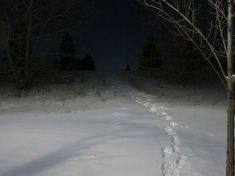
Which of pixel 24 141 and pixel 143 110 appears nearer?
pixel 24 141

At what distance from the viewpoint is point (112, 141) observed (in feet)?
30.0

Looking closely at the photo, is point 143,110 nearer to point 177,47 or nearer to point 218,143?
point 218,143

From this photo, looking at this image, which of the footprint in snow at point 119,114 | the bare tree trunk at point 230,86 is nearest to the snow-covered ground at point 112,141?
the footprint in snow at point 119,114

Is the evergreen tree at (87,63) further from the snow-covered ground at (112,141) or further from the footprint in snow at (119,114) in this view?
the footprint in snow at (119,114)

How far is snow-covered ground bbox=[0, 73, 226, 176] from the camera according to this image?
695cm

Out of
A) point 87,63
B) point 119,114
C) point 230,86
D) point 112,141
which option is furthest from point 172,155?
point 87,63

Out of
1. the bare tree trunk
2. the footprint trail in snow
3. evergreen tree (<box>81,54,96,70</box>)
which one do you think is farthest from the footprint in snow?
evergreen tree (<box>81,54,96,70</box>)

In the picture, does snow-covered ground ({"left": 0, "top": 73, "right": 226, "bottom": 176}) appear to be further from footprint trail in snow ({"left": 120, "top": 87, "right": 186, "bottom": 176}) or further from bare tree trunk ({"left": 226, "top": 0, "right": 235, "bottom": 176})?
bare tree trunk ({"left": 226, "top": 0, "right": 235, "bottom": 176})

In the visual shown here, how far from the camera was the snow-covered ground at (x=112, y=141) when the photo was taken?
6.95 meters

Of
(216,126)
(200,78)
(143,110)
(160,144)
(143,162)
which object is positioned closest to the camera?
(143,162)

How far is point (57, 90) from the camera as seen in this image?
2333 cm

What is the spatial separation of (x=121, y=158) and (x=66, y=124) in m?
4.65

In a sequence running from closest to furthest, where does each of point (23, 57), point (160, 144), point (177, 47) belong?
point (160, 144), point (23, 57), point (177, 47)

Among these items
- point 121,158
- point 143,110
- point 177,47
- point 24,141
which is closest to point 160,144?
point 121,158
